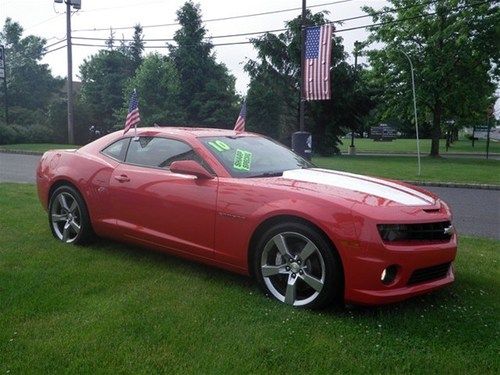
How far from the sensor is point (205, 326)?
3.60 meters

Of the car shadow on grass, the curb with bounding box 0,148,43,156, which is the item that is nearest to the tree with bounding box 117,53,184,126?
the curb with bounding box 0,148,43,156

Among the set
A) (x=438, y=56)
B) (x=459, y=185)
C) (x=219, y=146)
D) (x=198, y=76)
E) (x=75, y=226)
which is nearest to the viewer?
(x=219, y=146)

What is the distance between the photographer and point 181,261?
205 inches

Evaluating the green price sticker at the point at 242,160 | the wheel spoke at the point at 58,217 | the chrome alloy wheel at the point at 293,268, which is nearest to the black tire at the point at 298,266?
the chrome alloy wheel at the point at 293,268

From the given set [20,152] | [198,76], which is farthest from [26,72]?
[20,152]

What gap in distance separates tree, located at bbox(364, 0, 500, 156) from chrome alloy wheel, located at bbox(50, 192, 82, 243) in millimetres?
24978

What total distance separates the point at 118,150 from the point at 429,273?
10.9 feet

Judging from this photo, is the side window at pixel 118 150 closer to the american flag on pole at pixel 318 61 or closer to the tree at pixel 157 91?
the american flag on pole at pixel 318 61

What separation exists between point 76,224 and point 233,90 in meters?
35.0

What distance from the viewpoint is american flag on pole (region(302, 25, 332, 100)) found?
12.6m

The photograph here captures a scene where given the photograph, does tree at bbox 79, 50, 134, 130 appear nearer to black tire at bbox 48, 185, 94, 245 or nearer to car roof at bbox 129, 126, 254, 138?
black tire at bbox 48, 185, 94, 245

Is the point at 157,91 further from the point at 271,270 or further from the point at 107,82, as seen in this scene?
the point at 271,270

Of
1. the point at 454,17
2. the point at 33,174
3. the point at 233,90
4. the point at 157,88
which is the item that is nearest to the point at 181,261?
the point at 33,174

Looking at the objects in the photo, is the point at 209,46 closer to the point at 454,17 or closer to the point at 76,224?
the point at 454,17
